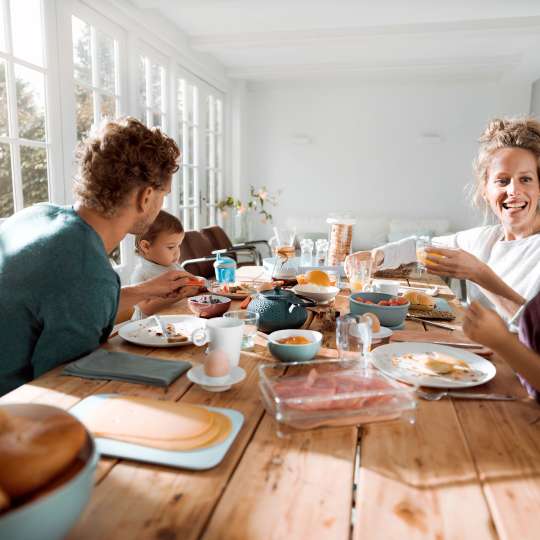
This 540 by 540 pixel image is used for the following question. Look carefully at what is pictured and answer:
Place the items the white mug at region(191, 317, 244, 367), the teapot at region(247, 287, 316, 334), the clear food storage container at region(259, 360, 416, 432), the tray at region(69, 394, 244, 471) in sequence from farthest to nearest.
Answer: the teapot at region(247, 287, 316, 334), the white mug at region(191, 317, 244, 367), the clear food storage container at region(259, 360, 416, 432), the tray at region(69, 394, 244, 471)

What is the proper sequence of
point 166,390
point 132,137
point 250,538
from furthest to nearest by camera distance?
point 132,137
point 166,390
point 250,538

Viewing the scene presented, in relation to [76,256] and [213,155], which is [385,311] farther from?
[213,155]

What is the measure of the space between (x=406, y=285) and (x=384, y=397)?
1.48 m

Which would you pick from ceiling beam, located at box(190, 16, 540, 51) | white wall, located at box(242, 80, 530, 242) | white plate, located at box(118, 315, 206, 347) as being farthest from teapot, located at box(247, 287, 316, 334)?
white wall, located at box(242, 80, 530, 242)

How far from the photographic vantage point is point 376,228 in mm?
6344

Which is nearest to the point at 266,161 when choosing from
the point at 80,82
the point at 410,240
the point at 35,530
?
the point at 80,82

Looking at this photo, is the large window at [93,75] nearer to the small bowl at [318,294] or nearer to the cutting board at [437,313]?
the small bowl at [318,294]

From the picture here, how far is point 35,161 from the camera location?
112 inches

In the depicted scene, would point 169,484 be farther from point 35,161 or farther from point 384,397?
point 35,161

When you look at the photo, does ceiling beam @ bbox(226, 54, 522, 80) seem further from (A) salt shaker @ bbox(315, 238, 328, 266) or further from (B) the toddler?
(B) the toddler

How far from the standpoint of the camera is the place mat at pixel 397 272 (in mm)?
2527

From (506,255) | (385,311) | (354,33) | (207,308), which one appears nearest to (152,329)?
(207,308)

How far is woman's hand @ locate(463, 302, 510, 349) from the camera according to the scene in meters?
0.94

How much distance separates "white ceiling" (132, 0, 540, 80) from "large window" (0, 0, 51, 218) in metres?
1.16
